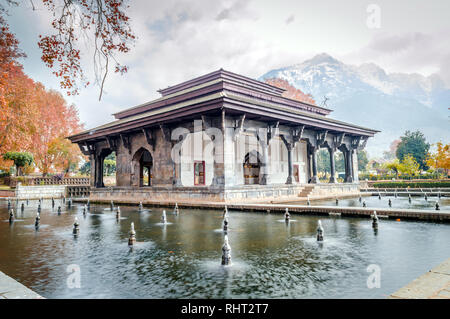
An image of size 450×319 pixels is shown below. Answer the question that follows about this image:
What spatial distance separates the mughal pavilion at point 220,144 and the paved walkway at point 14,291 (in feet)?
38.3

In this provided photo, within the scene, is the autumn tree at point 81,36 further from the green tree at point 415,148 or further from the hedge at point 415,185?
the green tree at point 415,148

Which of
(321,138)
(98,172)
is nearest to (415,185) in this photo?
(321,138)

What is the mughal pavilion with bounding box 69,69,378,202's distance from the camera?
1622cm

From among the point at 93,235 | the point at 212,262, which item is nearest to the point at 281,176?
the point at 93,235

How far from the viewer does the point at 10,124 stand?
28.2 meters

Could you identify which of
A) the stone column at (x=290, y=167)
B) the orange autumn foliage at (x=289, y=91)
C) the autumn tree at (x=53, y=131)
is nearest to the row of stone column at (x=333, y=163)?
the stone column at (x=290, y=167)

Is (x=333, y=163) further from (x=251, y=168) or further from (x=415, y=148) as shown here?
(x=415, y=148)

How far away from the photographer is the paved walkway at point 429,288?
2984 mm

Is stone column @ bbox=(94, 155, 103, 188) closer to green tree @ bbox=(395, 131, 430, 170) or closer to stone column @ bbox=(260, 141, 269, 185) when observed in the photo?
stone column @ bbox=(260, 141, 269, 185)

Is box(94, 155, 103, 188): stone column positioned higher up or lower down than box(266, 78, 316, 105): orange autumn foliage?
lower down

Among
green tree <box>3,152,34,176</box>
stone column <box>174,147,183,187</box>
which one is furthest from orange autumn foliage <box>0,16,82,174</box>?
stone column <box>174,147,183,187</box>

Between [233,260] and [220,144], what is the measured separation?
11.4 metres

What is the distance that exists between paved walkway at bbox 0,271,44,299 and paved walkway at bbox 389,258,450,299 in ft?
12.5

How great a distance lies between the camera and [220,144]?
53.2ft
